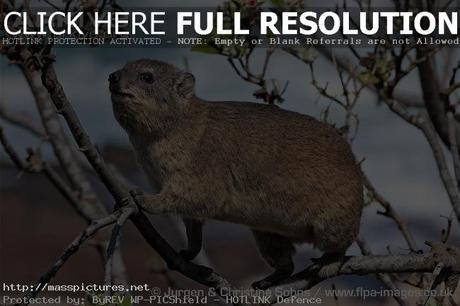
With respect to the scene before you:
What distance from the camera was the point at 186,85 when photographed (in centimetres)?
501

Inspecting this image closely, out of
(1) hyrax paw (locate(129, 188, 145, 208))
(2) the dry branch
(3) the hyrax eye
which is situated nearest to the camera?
(2) the dry branch

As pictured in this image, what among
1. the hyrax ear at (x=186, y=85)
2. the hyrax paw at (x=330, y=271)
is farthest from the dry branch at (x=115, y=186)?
the hyrax ear at (x=186, y=85)

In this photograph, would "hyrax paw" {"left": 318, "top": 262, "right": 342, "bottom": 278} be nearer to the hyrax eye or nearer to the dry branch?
the dry branch

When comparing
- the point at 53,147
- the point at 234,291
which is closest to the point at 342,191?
the point at 234,291

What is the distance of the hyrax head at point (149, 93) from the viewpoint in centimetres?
459

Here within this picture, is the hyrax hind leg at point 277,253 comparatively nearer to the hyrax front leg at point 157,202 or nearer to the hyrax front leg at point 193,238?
the hyrax front leg at point 193,238

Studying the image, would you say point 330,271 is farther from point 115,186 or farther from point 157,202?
point 115,186

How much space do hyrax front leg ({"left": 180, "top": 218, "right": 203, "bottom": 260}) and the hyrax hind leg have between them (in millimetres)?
386

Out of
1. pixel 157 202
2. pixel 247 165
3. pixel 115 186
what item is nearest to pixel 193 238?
pixel 157 202

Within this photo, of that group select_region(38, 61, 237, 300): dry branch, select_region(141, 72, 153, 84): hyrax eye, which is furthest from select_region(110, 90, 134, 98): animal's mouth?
select_region(38, 61, 237, 300): dry branch

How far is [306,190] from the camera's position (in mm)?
4805

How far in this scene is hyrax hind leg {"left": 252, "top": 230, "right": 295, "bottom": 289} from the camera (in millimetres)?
4996

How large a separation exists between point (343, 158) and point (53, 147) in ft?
5.89

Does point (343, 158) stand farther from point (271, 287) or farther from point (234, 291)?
point (234, 291)
